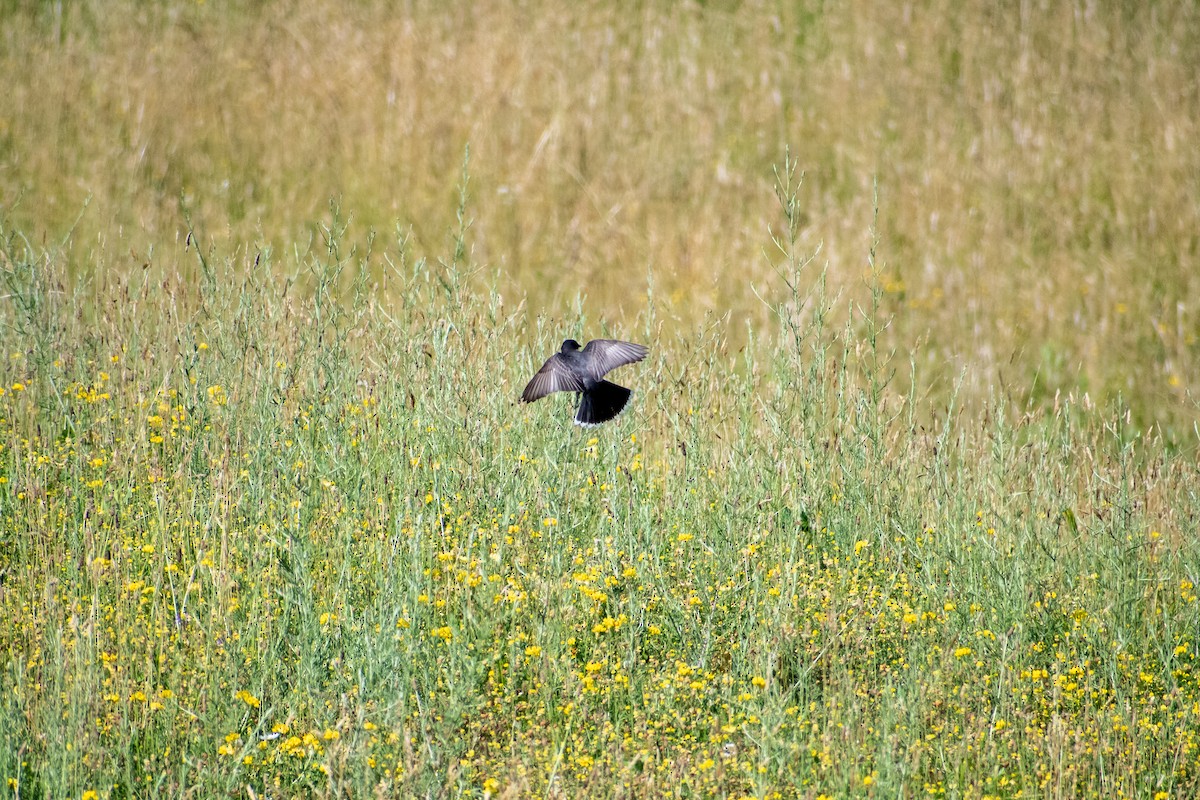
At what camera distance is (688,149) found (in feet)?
26.2

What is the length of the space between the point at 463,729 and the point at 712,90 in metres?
6.59

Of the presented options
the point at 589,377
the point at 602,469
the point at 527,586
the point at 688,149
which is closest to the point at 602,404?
the point at 589,377

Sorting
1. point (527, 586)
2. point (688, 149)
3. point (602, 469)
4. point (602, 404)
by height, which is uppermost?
point (688, 149)

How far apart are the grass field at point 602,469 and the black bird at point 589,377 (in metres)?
0.23

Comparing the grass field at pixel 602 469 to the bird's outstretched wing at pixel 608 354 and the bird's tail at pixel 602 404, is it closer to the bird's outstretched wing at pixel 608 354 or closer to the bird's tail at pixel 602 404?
the bird's tail at pixel 602 404

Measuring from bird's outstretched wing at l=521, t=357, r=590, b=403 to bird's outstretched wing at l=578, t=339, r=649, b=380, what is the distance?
0.08m

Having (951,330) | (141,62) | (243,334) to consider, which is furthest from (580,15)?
(243,334)

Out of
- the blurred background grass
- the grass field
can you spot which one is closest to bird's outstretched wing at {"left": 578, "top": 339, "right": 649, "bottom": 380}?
the grass field

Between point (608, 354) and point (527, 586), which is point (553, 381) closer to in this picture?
point (608, 354)

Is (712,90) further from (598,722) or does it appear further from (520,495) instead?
(598,722)

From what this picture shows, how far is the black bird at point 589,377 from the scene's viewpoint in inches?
143

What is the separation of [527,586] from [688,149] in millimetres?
5323

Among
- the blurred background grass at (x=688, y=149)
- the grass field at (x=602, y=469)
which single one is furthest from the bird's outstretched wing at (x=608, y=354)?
the blurred background grass at (x=688, y=149)

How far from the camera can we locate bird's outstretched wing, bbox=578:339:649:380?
3672 mm
